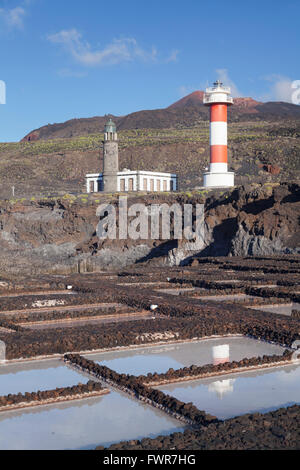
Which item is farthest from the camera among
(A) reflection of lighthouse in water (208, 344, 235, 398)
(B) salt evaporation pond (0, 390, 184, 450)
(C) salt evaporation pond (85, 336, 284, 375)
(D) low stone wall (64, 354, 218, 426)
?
(C) salt evaporation pond (85, 336, 284, 375)

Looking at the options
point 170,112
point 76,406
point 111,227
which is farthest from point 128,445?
point 170,112

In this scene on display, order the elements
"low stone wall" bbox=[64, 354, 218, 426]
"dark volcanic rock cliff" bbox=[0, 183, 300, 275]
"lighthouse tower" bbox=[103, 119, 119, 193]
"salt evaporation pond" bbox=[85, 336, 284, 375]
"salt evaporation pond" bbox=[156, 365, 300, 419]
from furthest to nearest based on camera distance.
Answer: "lighthouse tower" bbox=[103, 119, 119, 193], "dark volcanic rock cliff" bbox=[0, 183, 300, 275], "salt evaporation pond" bbox=[85, 336, 284, 375], "salt evaporation pond" bbox=[156, 365, 300, 419], "low stone wall" bbox=[64, 354, 218, 426]

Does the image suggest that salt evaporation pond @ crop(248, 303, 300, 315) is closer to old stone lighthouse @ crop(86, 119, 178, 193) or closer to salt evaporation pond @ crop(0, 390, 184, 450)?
salt evaporation pond @ crop(0, 390, 184, 450)

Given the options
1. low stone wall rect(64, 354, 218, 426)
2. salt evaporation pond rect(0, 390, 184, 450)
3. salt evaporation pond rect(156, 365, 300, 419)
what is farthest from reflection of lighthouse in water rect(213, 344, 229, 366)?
salt evaporation pond rect(0, 390, 184, 450)

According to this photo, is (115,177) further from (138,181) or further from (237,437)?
(237,437)

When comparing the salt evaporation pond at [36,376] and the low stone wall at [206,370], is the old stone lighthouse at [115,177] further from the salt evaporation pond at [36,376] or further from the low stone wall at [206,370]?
the low stone wall at [206,370]
